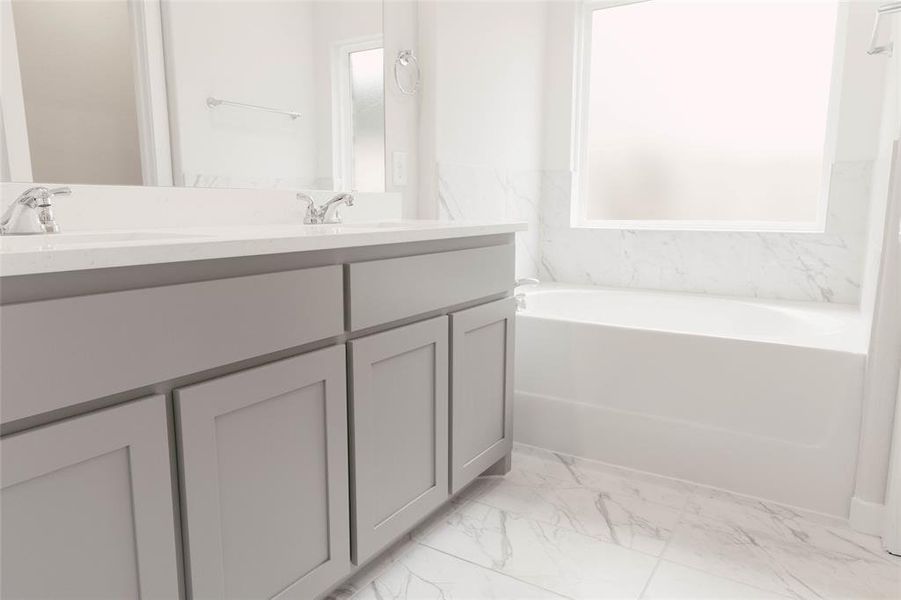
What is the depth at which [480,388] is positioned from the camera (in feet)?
6.20

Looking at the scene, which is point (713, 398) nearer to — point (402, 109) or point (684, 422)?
point (684, 422)

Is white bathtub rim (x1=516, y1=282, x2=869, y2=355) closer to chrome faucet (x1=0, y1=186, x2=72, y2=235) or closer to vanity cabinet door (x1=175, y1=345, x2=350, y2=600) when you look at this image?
vanity cabinet door (x1=175, y1=345, x2=350, y2=600)

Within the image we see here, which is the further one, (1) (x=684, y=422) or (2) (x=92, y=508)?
(1) (x=684, y=422)

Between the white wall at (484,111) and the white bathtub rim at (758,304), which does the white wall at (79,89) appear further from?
the white bathtub rim at (758,304)

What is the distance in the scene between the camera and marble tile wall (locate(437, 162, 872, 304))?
256 cm

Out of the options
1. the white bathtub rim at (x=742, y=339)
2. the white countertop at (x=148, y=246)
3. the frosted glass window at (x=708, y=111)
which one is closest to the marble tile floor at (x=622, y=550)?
the white bathtub rim at (x=742, y=339)

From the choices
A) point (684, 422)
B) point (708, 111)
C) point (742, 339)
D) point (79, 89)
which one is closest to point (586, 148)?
point (708, 111)

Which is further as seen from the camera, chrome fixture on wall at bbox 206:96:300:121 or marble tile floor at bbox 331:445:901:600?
chrome fixture on wall at bbox 206:96:300:121

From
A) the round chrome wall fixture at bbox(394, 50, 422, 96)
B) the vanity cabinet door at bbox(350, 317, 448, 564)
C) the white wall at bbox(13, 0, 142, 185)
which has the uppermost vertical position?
the round chrome wall fixture at bbox(394, 50, 422, 96)

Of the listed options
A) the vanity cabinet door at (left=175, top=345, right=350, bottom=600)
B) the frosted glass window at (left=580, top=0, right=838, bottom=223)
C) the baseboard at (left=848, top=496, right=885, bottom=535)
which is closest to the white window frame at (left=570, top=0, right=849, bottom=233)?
the frosted glass window at (left=580, top=0, right=838, bottom=223)

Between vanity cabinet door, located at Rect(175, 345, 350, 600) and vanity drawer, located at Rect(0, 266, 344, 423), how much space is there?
61 mm

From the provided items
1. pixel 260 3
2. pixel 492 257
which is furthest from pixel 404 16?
pixel 492 257

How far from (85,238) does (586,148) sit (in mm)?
2612

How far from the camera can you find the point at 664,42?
2971mm
